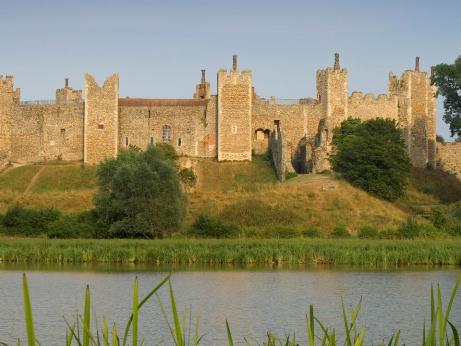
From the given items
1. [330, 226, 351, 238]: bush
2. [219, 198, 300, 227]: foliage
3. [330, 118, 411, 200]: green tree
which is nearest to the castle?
[330, 118, 411, 200]: green tree

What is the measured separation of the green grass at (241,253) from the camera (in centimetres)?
2883

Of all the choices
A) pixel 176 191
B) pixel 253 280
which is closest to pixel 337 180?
pixel 176 191

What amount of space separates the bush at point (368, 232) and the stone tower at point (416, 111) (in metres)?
14.8

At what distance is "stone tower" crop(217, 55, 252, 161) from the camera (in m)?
46.6

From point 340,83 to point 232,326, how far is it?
3156 centimetres

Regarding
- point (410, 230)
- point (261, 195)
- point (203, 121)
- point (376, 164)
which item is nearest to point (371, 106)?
point (376, 164)

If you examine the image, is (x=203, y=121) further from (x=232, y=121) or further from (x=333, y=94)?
(x=333, y=94)

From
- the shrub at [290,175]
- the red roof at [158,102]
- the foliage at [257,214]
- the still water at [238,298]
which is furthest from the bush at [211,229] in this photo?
the red roof at [158,102]

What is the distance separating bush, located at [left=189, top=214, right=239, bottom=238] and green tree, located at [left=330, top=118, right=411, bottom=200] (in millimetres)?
8548

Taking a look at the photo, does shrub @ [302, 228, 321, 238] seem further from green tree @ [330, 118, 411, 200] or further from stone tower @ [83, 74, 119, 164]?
stone tower @ [83, 74, 119, 164]

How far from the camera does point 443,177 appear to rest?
4947 cm

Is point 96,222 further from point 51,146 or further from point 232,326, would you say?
point 232,326

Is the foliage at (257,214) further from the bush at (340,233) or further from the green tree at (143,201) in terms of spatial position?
the green tree at (143,201)

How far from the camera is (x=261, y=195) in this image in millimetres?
40469
